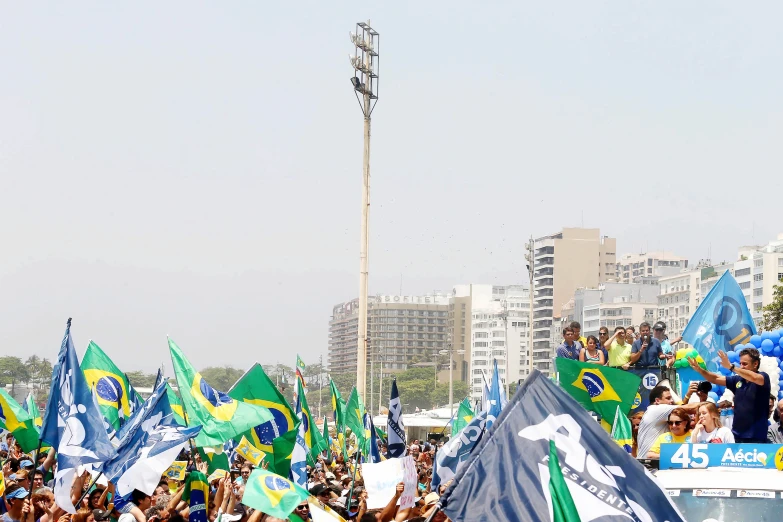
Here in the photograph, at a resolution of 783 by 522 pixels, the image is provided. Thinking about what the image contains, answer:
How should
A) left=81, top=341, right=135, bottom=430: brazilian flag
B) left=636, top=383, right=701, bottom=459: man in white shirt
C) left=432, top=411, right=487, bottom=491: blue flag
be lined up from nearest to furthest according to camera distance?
1. left=636, top=383, right=701, bottom=459: man in white shirt
2. left=432, top=411, right=487, bottom=491: blue flag
3. left=81, top=341, right=135, bottom=430: brazilian flag

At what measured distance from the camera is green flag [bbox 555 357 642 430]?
13.2 meters

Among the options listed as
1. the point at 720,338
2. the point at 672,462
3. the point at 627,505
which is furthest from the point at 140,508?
the point at 720,338

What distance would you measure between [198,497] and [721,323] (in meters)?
8.65

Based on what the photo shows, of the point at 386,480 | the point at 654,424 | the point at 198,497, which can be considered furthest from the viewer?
the point at 386,480

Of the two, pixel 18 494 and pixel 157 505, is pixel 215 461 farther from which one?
pixel 18 494

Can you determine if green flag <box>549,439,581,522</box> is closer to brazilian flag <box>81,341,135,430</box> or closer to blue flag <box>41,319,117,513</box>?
blue flag <box>41,319,117,513</box>

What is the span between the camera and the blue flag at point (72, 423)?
12602mm

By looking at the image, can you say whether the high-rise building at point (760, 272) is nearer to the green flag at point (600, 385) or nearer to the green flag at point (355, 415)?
the green flag at point (355, 415)

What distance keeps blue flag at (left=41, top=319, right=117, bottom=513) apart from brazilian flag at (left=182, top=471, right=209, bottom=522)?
200 cm

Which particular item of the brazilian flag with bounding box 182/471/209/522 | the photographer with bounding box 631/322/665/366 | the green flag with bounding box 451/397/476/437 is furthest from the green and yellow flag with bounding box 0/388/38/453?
the photographer with bounding box 631/322/665/366

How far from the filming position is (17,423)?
62.7ft

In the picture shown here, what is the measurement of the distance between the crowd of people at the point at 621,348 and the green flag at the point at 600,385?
6.11 feet

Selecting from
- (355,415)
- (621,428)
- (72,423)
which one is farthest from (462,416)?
(72,423)

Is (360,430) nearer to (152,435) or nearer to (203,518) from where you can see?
(152,435)
